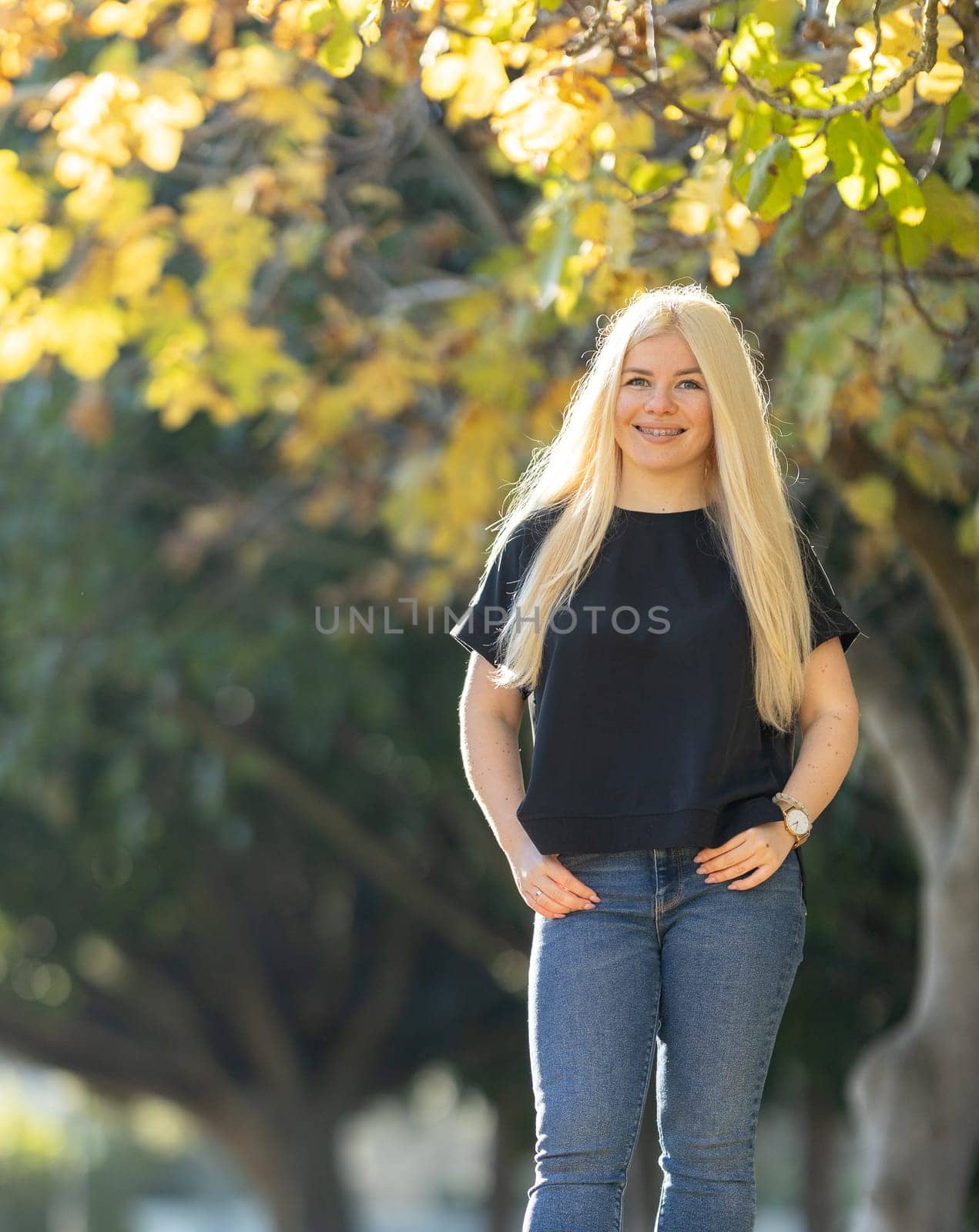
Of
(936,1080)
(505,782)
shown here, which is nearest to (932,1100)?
(936,1080)

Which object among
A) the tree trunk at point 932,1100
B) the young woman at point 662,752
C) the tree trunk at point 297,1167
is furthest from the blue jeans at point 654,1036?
the tree trunk at point 297,1167

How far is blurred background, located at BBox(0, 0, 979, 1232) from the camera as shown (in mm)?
4016

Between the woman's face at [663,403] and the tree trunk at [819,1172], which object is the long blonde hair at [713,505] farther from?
the tree trunk at [819,1172]

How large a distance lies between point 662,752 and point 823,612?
399 millimetres

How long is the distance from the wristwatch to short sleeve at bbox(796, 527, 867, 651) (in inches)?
10.5

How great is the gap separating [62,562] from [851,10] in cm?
606

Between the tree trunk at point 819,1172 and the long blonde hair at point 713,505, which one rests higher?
the long blonde hair at point 713,505

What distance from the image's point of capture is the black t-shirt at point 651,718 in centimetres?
279

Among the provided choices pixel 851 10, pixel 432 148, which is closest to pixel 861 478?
pixel 851 10

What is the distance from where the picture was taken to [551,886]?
2811mm

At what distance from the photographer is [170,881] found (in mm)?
10984

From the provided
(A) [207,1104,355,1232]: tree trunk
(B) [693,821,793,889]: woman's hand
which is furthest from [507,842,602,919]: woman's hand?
(A) [207,1104,355,1232]: tree trunk

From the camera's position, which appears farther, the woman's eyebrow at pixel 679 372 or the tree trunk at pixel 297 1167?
the tree trunk at pixel 297 1167

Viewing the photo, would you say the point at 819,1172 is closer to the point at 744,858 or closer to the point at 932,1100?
the point at 932,1100
